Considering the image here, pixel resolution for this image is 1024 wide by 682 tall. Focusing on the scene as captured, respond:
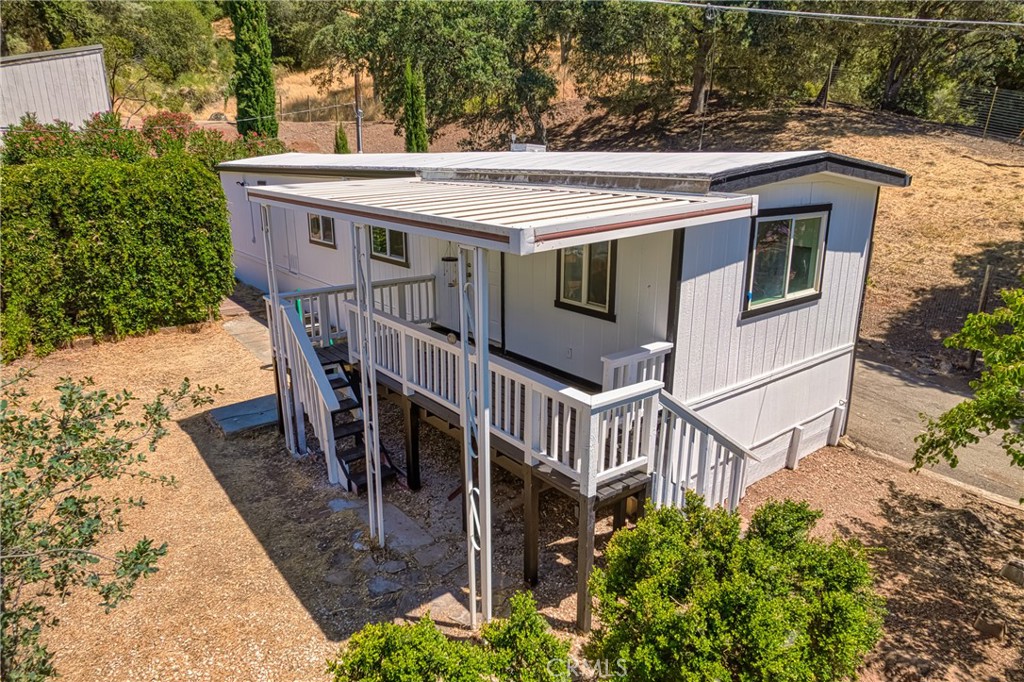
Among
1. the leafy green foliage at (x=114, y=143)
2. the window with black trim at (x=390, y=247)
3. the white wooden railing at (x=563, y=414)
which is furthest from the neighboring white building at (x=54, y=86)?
the white wooden railing at (x=563, y=414)

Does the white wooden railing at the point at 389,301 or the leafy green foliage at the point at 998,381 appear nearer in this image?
the leafy green foliage at the point at 998,381

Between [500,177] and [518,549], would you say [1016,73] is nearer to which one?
[500,177]

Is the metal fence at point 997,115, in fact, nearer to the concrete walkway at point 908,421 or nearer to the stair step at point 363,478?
the concrete walkway at point 908,421

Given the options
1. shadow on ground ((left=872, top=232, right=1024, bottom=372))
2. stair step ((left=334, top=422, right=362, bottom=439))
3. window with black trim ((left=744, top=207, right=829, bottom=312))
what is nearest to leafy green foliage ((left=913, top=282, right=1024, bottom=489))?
window with black trim ((left=744, top=207, right=829, bottom=312))

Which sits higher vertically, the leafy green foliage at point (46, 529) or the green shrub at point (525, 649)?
the leafy green foliage at point (46, 529)

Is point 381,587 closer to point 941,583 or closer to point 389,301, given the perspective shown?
point 389,301

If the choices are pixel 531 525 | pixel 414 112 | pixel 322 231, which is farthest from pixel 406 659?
pixel 414 112
